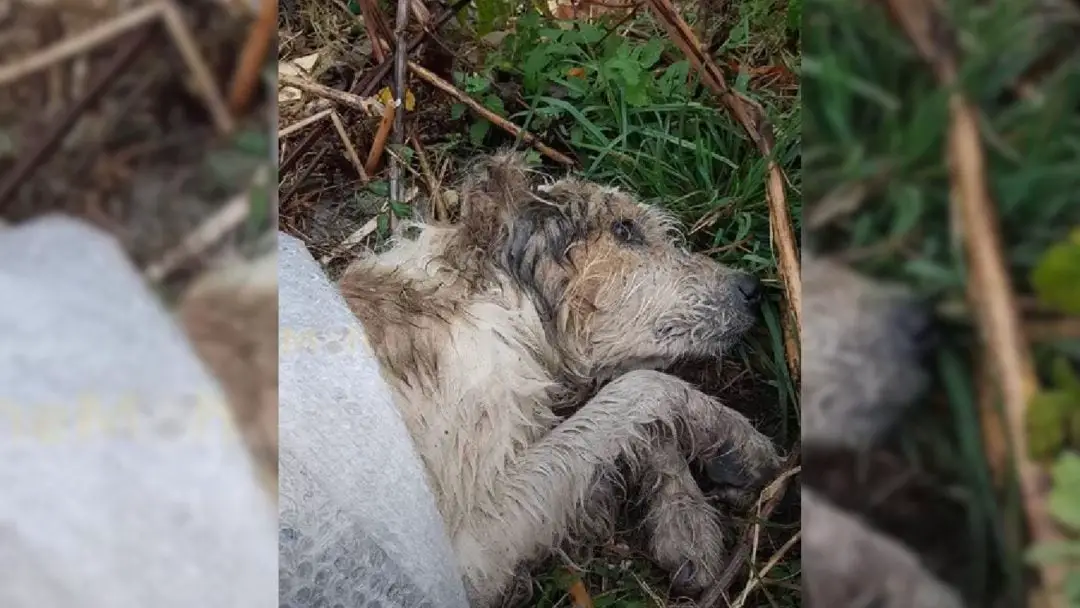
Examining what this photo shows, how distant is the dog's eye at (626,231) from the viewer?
165 centimetres

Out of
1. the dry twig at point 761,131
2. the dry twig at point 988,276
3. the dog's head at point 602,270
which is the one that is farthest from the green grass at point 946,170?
the dog's head at point 602,270

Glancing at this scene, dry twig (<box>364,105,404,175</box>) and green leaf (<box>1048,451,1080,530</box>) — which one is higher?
green leaf (<box>1048,451,1080,530</box>)

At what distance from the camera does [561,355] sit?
166cm

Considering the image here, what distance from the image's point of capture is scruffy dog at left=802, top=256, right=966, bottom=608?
1.07 meters

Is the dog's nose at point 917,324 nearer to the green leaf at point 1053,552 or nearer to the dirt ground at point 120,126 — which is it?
the green leaf at point 1053,552

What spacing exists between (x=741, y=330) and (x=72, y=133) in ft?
3.52

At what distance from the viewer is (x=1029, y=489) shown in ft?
3.36

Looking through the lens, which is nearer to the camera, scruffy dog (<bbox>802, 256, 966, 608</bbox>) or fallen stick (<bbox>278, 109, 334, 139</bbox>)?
scruffy dog (<bbox>802, 256, 966, 608</bbox>)

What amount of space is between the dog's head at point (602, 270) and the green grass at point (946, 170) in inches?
21.8

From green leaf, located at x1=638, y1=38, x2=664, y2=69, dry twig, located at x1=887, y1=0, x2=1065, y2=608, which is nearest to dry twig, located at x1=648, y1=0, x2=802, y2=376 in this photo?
green leaf, located at x1=638, y1=38, x2=664, y2=69

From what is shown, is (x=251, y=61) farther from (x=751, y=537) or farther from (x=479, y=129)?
(x=751, y=537)

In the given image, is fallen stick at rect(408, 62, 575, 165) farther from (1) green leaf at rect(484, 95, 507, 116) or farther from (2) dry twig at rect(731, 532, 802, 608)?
(2) dry twig at rect(731, 532, 802, 608)

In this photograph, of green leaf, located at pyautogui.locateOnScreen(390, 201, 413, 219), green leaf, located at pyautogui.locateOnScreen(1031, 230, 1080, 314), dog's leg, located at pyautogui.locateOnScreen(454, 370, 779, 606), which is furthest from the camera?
green leaf, located at pyautogui.locateOnScreen(390, 201, 413, 219)

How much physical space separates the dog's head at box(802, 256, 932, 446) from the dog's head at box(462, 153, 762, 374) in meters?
0.44
